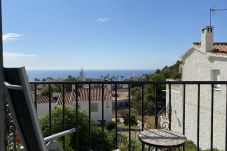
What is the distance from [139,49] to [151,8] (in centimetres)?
2031

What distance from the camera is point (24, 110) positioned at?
1441 millimetres

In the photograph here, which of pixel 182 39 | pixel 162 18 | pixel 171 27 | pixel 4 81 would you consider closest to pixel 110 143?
pixel 4 81

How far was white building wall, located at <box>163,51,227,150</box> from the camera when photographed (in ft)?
49.3

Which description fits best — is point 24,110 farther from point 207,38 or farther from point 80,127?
point 207,38

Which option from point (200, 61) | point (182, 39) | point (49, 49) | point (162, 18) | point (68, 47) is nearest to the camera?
point (200, 61)

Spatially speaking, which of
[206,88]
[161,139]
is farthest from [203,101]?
[161,139]

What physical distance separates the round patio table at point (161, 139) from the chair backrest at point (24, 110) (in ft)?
3.98

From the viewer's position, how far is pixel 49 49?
4028 centimetres

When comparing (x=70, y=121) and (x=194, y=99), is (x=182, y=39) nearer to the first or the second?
(x=194, y=99)

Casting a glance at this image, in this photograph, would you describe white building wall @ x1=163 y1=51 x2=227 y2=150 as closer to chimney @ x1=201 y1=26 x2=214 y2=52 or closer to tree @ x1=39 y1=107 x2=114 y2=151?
chimney @ x1=201 y1=26 x2=214 y2=52

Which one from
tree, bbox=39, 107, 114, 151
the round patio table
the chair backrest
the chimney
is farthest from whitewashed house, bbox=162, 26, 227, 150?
the chair backrest

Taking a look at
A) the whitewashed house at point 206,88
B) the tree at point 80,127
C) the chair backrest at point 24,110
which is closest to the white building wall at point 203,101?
the whitewashed house at point 206,88

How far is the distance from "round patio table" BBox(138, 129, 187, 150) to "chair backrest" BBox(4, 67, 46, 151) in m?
1.21

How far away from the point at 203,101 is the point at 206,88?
0.81 m
